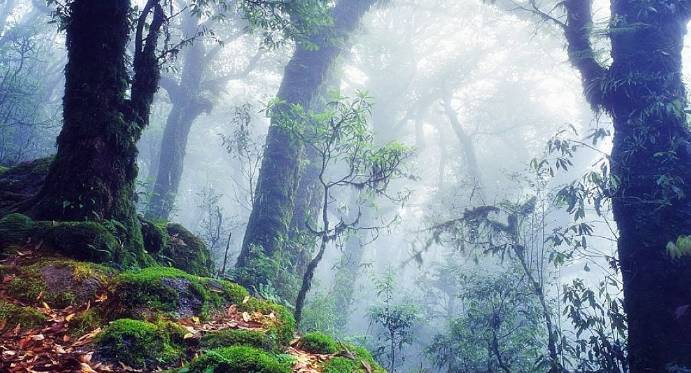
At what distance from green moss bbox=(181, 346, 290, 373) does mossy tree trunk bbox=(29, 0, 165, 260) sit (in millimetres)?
3544

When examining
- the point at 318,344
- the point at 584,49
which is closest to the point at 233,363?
the point at 318,344

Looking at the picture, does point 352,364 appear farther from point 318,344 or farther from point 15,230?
point 15,230

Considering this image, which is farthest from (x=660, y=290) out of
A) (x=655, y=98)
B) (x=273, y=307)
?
(x=273, y=307)

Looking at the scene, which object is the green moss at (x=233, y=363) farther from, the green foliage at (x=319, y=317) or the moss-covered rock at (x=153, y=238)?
the green foliage at (x=319, y=317)

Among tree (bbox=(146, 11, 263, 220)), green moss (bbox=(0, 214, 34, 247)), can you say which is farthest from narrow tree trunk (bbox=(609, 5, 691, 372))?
tree (bbox=(146, 11, 263, 220))

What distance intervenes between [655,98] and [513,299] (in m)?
6.98

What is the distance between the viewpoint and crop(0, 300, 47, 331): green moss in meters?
3.23

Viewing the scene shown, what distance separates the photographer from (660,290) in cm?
606

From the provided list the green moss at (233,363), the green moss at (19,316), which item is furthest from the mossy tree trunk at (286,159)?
the green moss at (233,363)

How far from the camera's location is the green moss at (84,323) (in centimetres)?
326

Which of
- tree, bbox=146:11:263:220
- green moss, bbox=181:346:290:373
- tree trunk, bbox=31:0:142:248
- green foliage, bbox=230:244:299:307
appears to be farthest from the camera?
tree, bbox=146:11:263:220

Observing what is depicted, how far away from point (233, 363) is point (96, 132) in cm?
441

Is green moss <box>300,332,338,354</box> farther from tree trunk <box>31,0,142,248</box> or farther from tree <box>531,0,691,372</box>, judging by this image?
tree <box>531,0,691,372</box>

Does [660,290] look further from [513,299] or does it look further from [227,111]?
[227,111]
